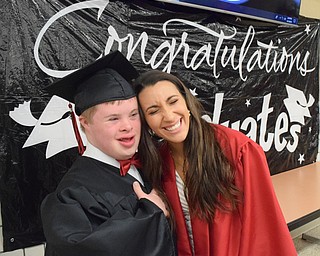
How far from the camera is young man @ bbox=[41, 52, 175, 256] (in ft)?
3.35

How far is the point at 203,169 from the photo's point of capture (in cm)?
131

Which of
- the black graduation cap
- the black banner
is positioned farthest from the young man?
the black banner

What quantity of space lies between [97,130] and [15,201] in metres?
0.82

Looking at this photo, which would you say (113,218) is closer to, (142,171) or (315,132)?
(142,171)

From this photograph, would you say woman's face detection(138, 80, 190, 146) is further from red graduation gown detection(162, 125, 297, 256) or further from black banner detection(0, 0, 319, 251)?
black banner detection(0, 0, 319, 251)

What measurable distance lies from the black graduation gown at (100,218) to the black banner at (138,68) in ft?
2.14

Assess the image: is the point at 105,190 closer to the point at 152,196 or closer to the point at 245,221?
the point at 152,196

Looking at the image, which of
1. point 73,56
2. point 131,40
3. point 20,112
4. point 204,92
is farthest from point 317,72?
point 20,112

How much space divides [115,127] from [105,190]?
0.20 meters

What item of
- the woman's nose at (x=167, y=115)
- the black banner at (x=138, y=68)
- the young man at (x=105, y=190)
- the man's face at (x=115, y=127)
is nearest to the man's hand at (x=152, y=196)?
the young man at (x=105, y=190)

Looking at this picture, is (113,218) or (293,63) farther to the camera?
(293,63)

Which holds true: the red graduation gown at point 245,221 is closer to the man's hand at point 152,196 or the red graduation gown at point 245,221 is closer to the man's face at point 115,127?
the man's hand at point 152,196

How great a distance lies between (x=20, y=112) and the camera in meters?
1.73

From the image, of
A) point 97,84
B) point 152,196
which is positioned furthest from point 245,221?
point 97,84
